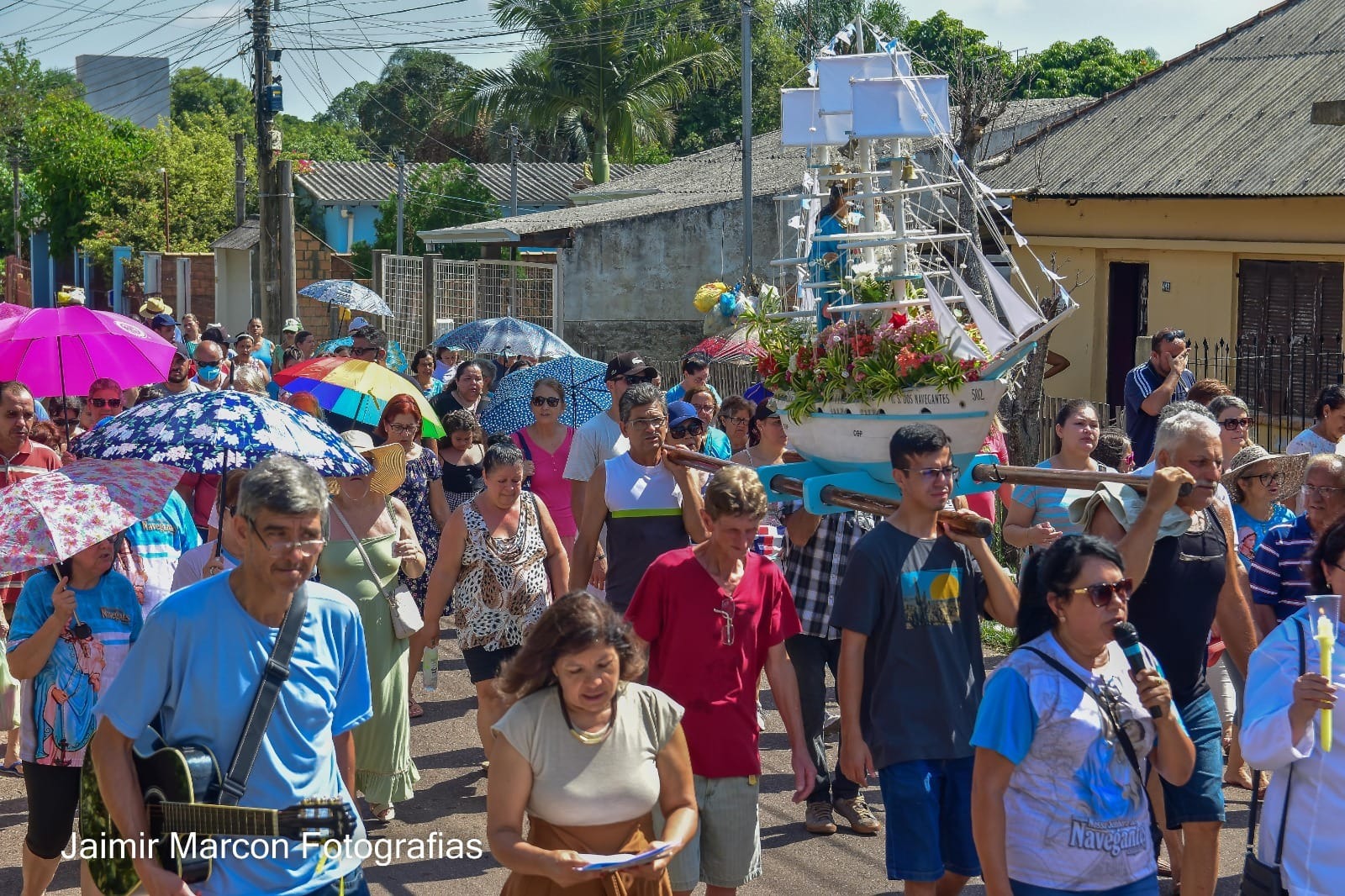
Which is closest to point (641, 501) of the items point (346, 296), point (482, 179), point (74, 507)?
point (74, 507)

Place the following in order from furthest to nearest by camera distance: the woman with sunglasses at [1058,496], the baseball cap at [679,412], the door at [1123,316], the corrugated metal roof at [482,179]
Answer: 1. the corrugated metal roof at [482,179]
2. the door at [1123,316]
3. the baseball cap at [679,412]
4. the woman with sunglasses at [1058,496]

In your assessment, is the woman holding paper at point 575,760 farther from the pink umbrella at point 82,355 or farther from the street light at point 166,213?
the street light at point 166,213

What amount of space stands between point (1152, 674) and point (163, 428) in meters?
3.81

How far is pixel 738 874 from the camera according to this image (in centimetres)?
552

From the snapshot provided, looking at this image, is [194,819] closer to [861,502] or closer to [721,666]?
[721,666]

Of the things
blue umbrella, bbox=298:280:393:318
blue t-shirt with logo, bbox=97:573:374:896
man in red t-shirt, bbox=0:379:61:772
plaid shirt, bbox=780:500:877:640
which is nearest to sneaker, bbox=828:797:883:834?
plaid shirt, bbox=780:500:877:640

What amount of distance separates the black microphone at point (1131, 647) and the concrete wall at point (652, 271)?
21.6m

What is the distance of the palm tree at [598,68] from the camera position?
40281 millimetres

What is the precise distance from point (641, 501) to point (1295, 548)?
9.39 ft

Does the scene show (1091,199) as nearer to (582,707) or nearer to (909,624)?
(909,624)

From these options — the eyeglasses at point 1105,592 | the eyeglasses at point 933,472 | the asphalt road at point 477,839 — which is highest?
the eyeglasses at point 933,472

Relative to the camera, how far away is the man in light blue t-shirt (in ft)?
13.2

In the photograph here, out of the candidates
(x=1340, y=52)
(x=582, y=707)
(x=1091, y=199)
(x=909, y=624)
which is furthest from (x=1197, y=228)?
(x=582, y=707)

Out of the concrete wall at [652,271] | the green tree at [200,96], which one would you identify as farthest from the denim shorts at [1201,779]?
the green tree at [200,96]
